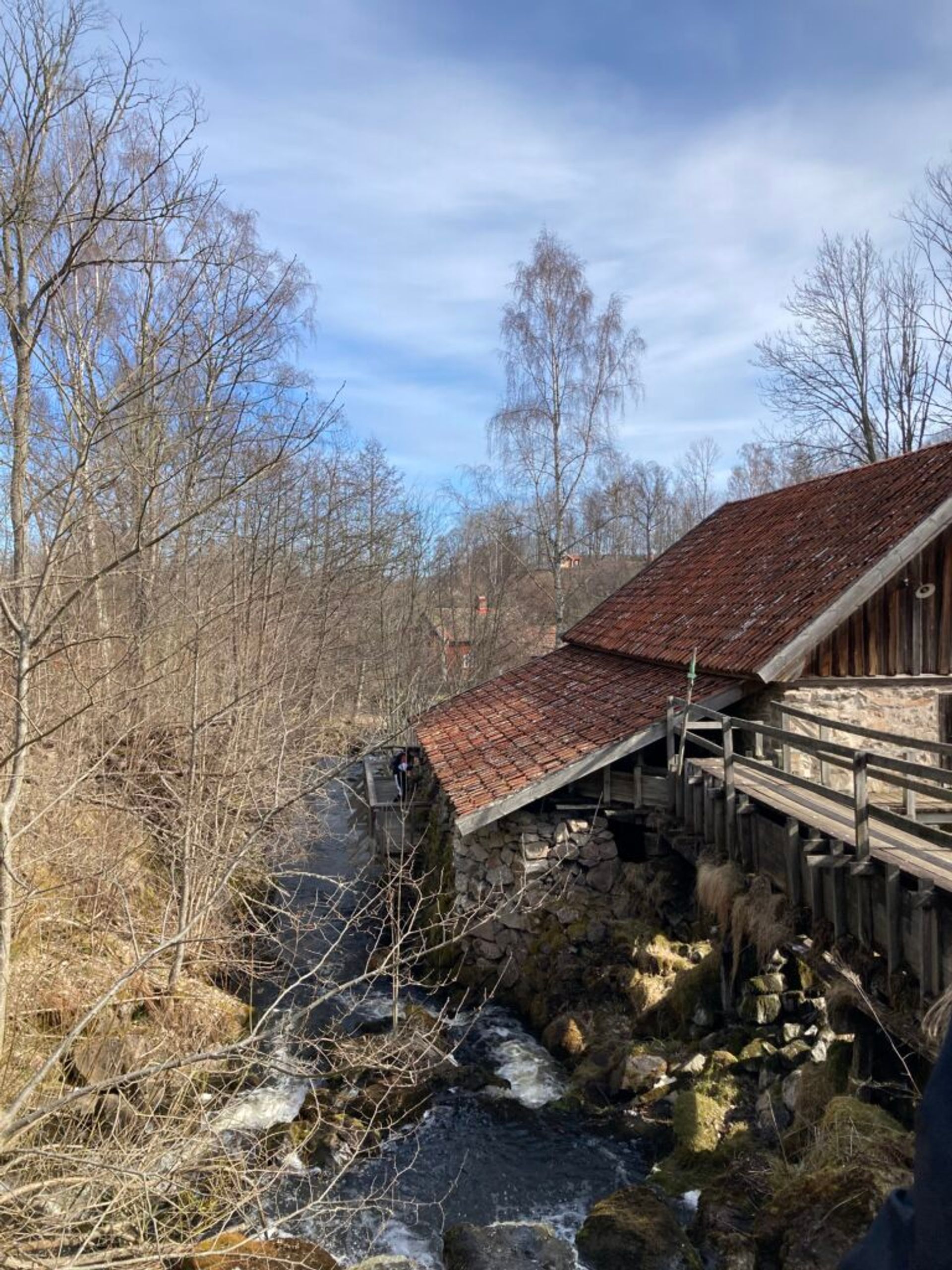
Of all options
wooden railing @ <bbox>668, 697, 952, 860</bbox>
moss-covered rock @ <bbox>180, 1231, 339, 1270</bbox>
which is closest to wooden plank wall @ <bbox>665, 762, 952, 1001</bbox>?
wooden railing @ <bbox>668, 697, 952, 860</bbox>

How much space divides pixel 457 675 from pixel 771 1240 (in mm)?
22064

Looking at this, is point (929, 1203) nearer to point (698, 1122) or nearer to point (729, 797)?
point (698, 1122)

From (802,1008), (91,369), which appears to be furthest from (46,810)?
(802,1008)

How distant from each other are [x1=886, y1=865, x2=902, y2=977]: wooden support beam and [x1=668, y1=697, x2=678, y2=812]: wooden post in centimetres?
436

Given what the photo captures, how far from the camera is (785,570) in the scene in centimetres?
1186

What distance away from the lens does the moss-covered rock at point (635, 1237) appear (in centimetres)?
593

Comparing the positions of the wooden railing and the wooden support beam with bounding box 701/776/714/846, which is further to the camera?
the wooden support beam with bounding box 701/776/714/846

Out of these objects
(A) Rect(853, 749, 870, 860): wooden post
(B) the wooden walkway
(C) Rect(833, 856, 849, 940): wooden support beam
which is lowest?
(C) Rect(833, 856, 849, 940): wooden support beam

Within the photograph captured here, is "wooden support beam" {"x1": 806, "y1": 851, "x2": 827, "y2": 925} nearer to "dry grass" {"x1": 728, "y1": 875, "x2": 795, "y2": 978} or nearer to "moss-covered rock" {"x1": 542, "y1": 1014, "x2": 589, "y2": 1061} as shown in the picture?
"dry grass" {"x1": 728, "y1": 875, "x2": 795, "y2": 978}

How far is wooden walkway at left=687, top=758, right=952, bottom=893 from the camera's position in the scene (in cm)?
595

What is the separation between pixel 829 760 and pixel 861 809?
76cm

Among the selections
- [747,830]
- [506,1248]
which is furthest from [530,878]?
[506,1248]

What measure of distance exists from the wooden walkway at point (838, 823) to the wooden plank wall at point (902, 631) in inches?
69.1

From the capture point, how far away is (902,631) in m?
10.5
